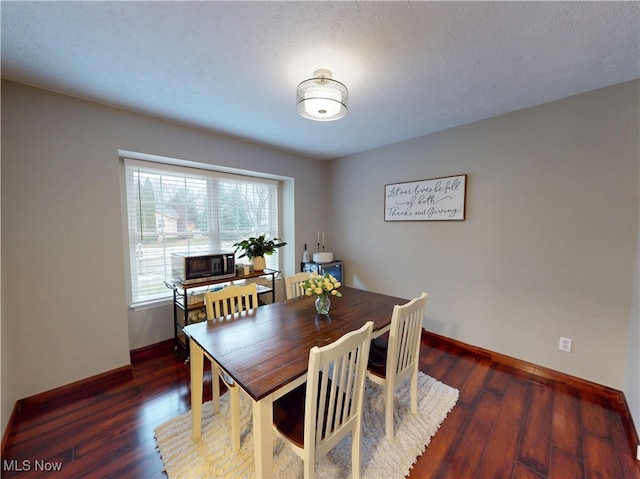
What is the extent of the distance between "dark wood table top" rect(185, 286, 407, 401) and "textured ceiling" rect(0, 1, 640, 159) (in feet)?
5.43

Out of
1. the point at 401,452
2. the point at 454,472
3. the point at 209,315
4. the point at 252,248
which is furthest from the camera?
the point at 252,248

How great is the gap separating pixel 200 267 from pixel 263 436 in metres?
1.85

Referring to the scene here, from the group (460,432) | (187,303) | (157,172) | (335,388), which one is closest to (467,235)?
(460,432)

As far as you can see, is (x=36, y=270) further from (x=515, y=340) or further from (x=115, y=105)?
(x=515, y=340)

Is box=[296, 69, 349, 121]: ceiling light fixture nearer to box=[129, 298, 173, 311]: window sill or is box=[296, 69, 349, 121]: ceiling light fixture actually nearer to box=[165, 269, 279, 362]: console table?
box=[165, 269, 279, 362]: console table

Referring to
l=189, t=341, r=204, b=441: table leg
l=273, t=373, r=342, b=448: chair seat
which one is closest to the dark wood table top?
l=189, t=341, r=204, b=441: table leg

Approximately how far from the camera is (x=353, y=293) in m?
2.35

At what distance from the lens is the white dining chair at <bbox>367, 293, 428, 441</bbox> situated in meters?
1.46

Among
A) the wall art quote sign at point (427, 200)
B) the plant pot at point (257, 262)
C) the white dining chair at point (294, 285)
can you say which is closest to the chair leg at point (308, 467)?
the white dining chair at point (294, 285)

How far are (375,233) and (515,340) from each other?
182 centimetres

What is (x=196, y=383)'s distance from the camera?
60.2 inches

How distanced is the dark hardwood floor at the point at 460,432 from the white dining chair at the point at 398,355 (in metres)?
0.32

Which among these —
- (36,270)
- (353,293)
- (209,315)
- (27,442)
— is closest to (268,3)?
(209,315)

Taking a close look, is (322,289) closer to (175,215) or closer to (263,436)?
(263,436)
